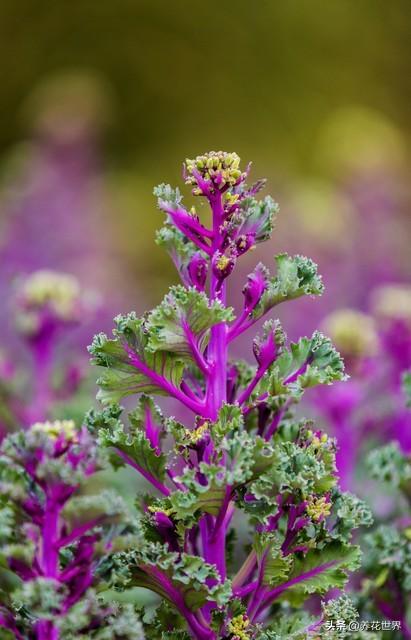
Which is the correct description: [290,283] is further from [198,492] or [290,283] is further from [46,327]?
[46,327]

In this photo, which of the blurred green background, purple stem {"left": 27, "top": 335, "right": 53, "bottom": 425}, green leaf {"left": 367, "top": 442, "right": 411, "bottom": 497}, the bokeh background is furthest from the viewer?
the blurred green background

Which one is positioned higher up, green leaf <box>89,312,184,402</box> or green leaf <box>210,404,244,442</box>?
green leaf <box>89,312,184,402</box>

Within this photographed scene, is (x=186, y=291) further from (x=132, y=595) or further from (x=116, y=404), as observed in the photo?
(x=132, y=595)

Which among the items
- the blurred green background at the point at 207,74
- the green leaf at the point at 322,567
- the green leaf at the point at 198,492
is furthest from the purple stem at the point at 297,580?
the blurred green background at the point at 207,74

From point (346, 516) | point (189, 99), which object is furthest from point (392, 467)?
point (189, 99)

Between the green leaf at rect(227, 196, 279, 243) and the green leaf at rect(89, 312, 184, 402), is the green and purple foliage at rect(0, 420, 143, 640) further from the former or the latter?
the green leaf at rect(227, 196, 279, 243)

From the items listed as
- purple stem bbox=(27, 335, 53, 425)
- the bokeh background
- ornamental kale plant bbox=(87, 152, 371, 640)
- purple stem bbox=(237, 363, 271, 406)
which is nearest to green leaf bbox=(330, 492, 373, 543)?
ornamental kale plant bbox=(87, 152, 371, 640)
